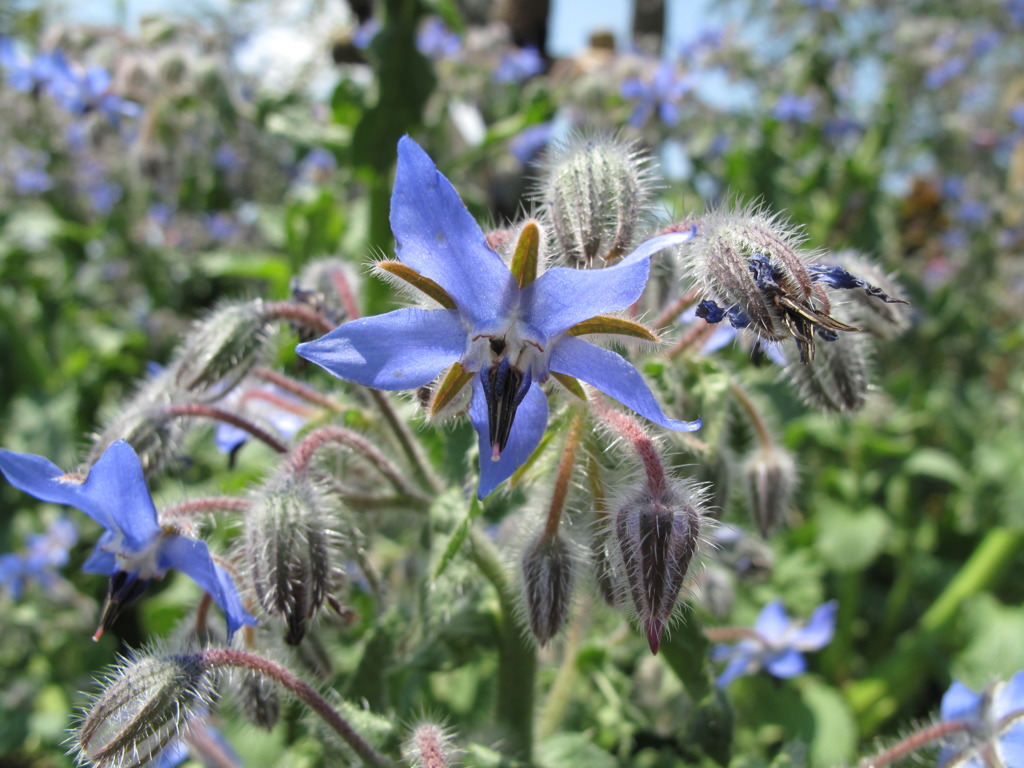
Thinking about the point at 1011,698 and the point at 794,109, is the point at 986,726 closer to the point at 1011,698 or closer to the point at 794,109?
the point at 1011,698

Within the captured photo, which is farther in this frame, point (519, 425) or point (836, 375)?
point (836, 375)

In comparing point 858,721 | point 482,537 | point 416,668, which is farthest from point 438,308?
point 858,721

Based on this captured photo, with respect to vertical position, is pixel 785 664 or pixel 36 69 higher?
pixel 36 69

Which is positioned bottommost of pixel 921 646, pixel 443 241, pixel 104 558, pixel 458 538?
pixel 921 646

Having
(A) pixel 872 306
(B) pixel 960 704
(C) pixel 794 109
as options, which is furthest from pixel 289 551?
(C) pixel 794 109

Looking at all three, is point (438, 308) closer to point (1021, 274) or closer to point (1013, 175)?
point (1013, 175)

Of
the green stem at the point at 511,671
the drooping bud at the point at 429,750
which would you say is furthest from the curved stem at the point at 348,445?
the drooping bud at the point at 429,750

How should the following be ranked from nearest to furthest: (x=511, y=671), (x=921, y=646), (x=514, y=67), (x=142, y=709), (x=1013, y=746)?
(x=142, y=709)
(x=1013, y=746)
(x=511, y=671)
(x=921, y=646)
(x=514, y=67)

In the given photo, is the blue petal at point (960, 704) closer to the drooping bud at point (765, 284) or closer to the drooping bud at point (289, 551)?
the drooping bud at point (765, 284)
